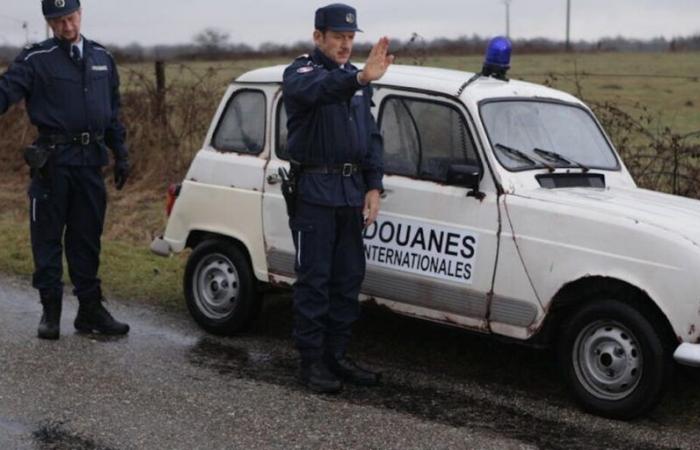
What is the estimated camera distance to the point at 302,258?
5.81 m

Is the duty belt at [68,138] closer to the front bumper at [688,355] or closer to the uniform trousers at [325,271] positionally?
the uniform trousers at [325,271]

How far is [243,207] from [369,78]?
1.92 m

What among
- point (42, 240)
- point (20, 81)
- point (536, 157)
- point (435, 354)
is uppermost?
point (20, 81)

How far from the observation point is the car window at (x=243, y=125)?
6848 mm

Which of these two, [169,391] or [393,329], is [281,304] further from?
[169,391]

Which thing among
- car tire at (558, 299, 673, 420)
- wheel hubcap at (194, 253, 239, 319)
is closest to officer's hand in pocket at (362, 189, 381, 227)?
car tire at (558, 299, 673, 420)

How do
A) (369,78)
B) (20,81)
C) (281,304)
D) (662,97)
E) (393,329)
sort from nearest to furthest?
(369,78)
(20,81)
(393,329)
(281,304)
(662,97)

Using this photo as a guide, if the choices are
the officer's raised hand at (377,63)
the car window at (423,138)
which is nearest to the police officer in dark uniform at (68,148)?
the car window at (423,138)

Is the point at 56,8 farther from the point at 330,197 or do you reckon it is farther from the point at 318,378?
the point at 318,378

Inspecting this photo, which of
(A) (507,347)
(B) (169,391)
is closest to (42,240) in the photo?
(B) (169,391)

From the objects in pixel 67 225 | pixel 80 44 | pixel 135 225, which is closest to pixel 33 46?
pixel 80 44

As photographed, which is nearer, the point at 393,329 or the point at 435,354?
the point at 435,354

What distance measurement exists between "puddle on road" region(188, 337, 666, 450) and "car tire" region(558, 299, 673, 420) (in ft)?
0.67

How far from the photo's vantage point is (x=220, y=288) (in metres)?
7.02
